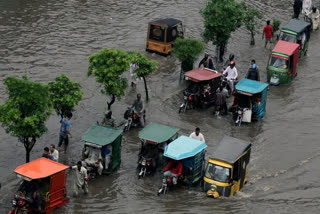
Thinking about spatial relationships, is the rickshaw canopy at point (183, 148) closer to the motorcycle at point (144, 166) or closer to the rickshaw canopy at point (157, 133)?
the rickshaw canopy at point (157, 133)

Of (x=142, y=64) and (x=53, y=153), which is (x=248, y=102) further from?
(x=53, y=153)

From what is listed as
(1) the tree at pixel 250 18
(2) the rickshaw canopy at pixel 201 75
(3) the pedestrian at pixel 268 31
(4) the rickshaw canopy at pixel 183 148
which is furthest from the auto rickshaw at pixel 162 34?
(4) the rickshaw canopy at pixel 183 148

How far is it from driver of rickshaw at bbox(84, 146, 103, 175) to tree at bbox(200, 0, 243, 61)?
1204cm

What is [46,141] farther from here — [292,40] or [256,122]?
[292,40]

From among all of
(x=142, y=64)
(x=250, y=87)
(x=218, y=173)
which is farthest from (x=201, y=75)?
(x=218, y=173)

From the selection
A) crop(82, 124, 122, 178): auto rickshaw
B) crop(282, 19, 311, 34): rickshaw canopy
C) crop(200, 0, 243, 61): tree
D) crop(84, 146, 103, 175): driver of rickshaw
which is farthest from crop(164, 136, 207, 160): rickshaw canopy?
crop(282, 19, 311, 34): rickshaw canopy

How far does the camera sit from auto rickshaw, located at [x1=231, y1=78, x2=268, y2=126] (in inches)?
1049

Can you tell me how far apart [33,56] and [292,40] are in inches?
540

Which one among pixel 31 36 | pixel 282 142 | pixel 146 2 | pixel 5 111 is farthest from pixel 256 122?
pixel 146 2

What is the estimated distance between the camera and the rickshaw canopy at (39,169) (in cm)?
1948

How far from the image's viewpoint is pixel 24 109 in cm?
2114

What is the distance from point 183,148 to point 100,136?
2.92 meters

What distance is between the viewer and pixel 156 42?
111ft

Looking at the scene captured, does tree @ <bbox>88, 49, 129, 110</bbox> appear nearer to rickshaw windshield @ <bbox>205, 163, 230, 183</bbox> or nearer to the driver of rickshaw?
the driver of rickshaw
